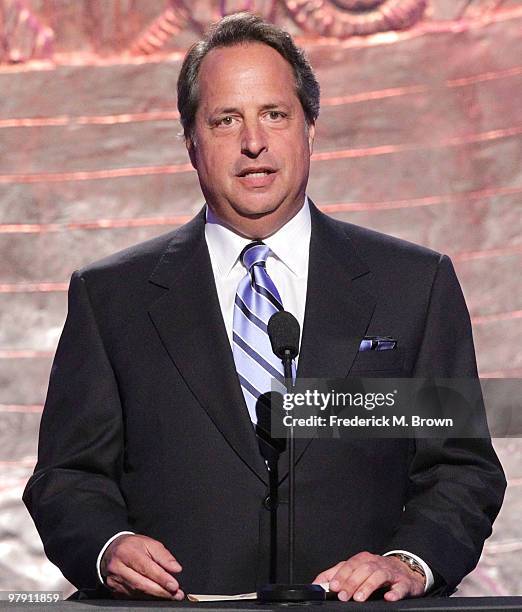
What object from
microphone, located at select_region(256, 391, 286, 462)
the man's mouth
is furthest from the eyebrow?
microphone, located at select_region(256, 391, 286, 462)

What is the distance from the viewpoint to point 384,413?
6.70ft

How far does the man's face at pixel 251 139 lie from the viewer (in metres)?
2.14

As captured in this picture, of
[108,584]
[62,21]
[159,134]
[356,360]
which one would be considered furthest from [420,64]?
[108,584]

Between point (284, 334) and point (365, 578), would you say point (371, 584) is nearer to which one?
point (365, 578)

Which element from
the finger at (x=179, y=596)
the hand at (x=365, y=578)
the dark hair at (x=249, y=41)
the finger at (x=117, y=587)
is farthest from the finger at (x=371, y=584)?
the dark hair at (x=249, y=41)

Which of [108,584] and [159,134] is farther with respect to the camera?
[159,134]

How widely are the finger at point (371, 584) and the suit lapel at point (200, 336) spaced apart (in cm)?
32

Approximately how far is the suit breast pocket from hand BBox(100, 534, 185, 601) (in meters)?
0.46

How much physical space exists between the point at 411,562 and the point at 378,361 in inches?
14.1

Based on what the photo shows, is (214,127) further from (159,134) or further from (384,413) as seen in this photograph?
(159,134)

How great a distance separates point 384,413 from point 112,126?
170 centimetres

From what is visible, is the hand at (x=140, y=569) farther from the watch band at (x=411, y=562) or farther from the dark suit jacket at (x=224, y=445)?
the watch band at (x=411, y=562)

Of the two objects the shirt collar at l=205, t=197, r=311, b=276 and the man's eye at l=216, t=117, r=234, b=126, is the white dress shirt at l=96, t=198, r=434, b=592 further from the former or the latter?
the man's eye at l=216, t=117, r=234, b=126

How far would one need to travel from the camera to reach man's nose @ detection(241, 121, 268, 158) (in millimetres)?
2111
